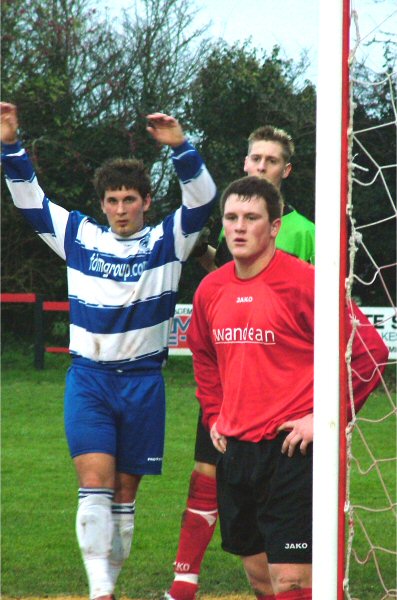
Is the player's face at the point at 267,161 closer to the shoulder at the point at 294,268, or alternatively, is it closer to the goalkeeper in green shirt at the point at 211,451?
the goalkeeper in green shirt at the point at 211,451

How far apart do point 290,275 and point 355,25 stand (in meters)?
0.95

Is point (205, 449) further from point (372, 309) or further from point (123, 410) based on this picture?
point (372, 309)

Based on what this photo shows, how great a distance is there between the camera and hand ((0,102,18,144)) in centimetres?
466

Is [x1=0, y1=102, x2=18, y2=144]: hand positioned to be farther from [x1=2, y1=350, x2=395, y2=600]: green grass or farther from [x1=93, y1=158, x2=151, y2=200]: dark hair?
[x1=2, y1=350, x2=395, y2=600]: green grass

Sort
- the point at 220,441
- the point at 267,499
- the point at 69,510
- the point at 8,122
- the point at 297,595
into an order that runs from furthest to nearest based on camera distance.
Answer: the point at 69,510 < the point at 8,122 < the point at 220,441 < the point at 267,499 < the point at 297,595

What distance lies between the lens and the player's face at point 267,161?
4.87m

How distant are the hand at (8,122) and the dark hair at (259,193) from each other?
42.6 inches

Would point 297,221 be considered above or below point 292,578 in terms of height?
above

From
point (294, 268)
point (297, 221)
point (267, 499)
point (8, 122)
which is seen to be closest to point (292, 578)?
point (267, 499)

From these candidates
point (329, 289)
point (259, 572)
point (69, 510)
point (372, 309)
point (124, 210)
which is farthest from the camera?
point (372, 309)

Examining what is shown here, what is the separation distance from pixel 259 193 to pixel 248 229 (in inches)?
6.5

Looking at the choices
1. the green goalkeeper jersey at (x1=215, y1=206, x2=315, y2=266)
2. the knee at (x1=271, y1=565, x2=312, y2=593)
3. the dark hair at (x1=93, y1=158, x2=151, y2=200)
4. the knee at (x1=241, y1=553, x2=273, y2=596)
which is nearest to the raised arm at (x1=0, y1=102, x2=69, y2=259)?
the dark hair at (x1=93, y1=158, x2=151, y2=200)

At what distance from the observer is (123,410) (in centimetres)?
478

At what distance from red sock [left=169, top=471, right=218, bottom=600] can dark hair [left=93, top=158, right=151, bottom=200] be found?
133cm
